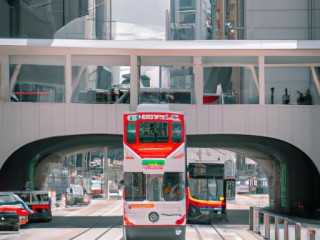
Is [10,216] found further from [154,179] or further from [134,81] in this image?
[134,81]

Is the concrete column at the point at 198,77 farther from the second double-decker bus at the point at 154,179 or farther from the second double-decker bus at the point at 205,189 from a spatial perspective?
the second double-decker bus at the point at 154,179

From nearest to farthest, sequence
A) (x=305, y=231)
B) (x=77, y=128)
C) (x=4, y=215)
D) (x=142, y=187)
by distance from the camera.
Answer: (x=305, y=231), (x=142, y=187), (x=4, y=215), (x=77, y=128)

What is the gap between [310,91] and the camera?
4069 cm

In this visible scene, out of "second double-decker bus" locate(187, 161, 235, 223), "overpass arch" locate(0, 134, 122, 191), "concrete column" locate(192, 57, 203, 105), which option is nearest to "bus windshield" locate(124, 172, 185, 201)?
"concrete column" locate(192, 57, 203, 105)

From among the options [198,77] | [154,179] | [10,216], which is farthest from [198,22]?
[154,179]

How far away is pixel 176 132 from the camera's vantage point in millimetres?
27688

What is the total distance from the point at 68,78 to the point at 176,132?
43.2 ft

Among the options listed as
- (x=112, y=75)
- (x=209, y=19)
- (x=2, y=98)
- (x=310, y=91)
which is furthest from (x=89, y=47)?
(x=209, y=19)

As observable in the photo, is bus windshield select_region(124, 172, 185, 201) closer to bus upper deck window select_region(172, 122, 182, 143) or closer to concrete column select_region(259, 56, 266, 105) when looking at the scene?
bus upper deck window select_region(172, 122, 182, 143)

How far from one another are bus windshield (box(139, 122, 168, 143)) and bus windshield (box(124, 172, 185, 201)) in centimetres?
135

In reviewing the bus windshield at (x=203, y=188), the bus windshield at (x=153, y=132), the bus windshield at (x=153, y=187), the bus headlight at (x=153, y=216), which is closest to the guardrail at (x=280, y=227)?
the bus windshield at (x=153, y=187)

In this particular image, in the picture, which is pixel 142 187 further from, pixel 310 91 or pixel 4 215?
pixel 310 91

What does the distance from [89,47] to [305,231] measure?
23.0 m

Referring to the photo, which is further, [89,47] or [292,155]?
[292,155]
